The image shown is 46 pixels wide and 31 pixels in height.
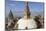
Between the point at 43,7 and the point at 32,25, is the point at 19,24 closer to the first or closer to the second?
the point at 32,25

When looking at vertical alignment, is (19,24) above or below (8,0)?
below

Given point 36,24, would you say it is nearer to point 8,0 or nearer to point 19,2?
point 19,2

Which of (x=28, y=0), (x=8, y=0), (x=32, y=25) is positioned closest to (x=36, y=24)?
(x=32, y=25)

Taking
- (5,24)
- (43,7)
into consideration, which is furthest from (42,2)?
(5,24)

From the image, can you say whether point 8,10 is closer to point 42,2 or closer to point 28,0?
point 28,0

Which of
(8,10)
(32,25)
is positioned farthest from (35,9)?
(8,10)

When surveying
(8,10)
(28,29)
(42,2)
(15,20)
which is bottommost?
(28,29)

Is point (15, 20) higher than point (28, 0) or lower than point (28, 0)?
lower
